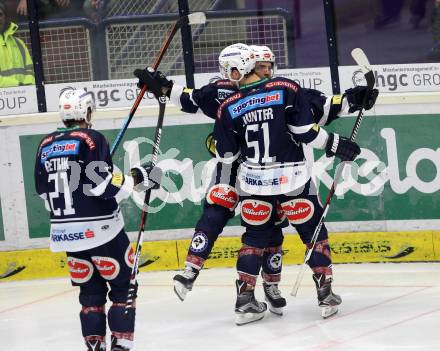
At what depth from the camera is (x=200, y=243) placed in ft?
22.7

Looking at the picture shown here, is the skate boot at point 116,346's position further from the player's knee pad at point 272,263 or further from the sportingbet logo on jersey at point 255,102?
the sportingbet logo on jersey at point 255,102

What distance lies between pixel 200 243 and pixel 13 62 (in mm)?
2764

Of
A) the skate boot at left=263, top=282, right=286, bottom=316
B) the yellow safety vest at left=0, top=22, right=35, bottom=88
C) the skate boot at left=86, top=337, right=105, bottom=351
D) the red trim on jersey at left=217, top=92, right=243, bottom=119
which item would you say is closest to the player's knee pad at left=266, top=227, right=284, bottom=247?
the skate boot at left=263, top=282, right=286, bottom=316

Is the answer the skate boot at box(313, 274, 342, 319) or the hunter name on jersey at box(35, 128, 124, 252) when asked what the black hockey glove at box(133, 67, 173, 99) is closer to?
the hunter name on jersey at box(35, 128, 124, 252)

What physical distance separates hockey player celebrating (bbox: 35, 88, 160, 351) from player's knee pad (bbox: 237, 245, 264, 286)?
1.06 metres

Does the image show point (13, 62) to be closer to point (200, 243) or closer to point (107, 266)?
point (200, 243)

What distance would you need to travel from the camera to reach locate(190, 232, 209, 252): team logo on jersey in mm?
6909

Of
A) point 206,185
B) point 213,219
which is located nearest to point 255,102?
point 213,219

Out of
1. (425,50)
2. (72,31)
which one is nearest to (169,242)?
(72,31)

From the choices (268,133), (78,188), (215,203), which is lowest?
(215,203)

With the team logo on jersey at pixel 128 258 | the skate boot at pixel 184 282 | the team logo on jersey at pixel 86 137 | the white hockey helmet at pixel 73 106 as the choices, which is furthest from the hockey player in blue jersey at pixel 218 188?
the team logo on jersey at pixel 86 137

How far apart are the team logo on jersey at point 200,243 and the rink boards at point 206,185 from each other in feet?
6.11

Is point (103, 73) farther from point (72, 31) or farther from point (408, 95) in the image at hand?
point (408, 95)

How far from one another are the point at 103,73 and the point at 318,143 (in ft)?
8.89
